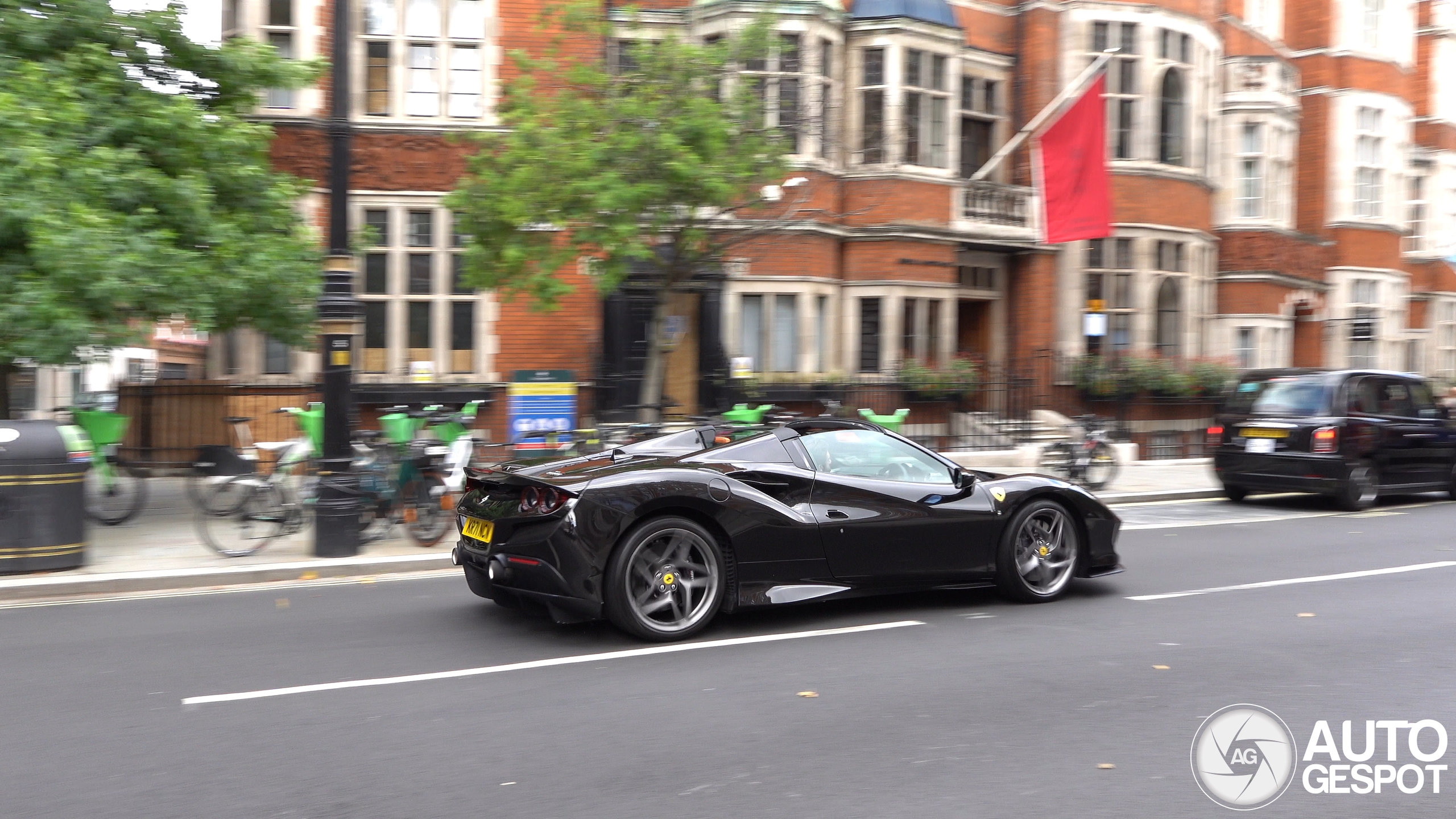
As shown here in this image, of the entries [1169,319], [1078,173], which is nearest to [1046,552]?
[1078,173]

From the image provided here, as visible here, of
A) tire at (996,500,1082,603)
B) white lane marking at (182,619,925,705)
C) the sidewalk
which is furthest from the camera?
the sidewalk

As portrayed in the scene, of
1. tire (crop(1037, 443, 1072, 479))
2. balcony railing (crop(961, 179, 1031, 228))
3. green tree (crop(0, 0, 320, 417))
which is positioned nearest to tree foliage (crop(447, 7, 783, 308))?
green tree (crop(0, 0, 320, 417))

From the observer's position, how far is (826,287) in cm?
1928

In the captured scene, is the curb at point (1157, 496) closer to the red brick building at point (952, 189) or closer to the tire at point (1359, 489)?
the tire at point (1359, 489)

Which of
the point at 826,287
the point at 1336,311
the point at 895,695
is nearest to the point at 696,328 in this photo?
the point at 826,287

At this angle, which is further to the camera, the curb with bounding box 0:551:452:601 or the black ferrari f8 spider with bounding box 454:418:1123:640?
the curb with bounding box 0:551:452:601

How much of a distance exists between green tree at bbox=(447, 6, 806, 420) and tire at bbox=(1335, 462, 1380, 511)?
24.8 feet

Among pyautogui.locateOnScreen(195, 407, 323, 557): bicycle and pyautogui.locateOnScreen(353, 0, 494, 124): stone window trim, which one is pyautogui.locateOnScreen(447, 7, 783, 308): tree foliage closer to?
pyautogui.locateOnScreen(353, 0, 494, 124): stone window trim

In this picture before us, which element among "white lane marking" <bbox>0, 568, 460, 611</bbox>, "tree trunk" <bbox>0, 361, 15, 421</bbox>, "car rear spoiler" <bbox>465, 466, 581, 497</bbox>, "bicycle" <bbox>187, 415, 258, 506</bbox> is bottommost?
"white lane marking" <bbox>0, 568, 460, 611</bbox>

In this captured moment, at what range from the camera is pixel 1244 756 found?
4.69 m

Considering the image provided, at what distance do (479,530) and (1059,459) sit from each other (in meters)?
10.7

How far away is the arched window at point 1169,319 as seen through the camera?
76.1 ft

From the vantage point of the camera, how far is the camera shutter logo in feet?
14.2

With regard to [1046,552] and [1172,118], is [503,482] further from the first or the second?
[1172,118]
